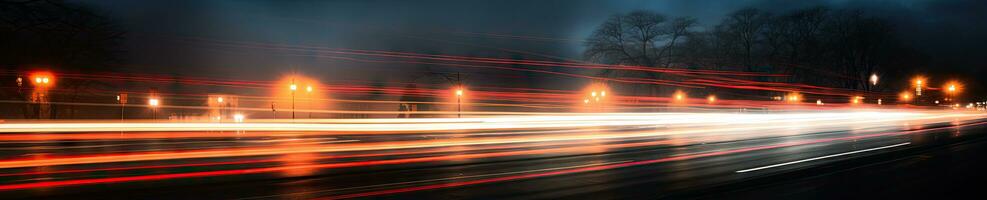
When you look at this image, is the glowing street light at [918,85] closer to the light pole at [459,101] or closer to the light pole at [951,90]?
the light pole at [951,90]

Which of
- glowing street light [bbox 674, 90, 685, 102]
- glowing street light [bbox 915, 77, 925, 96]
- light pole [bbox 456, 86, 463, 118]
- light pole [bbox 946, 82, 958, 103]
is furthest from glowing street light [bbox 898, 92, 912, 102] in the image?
light pole [bbox 456, 86, 463, 118]

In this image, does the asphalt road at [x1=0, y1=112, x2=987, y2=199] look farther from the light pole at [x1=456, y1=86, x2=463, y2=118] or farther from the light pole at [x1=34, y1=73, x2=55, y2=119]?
the light pole at [x1=456, y1=86, x2=463, y2=118]

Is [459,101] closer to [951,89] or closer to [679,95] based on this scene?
[679,95]

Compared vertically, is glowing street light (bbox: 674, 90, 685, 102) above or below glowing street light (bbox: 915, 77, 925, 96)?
below

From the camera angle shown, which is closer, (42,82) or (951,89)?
(42,82)

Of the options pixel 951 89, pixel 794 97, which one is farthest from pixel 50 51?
pixel 951 89

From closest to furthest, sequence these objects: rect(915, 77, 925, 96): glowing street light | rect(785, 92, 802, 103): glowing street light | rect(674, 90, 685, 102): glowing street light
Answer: rect(674, 90, 685, 102): glowing street light → rect(785, 92, 802, 103): glowing street light → rect(915, 77, 925, 96): glowing street light

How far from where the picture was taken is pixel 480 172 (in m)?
9.73

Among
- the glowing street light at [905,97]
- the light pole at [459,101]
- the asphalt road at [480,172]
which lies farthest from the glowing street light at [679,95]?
the glowing street light at [905,97]

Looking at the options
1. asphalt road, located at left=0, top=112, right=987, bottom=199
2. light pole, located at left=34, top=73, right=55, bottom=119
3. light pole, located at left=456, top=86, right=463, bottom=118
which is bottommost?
asphalt road, located at left=0, top=112, right=987, bottom=199

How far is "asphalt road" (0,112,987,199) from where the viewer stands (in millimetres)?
7719

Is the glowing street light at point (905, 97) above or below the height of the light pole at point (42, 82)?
below

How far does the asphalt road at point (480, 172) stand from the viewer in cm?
772

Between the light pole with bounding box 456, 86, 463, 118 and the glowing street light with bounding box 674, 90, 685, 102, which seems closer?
the light pole with bounding box 456, 86, 463, 118
